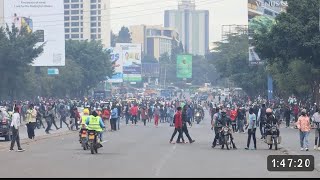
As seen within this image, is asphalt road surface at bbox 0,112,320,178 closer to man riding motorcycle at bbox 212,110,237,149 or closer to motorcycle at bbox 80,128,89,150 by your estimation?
motorcycle at bbox 80,128,89,150

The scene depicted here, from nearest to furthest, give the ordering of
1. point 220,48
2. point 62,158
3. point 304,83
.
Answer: point 62,158 < point 304,83 < point 220,48

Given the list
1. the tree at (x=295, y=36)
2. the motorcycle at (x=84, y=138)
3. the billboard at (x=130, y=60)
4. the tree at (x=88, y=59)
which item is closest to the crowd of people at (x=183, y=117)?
the motorcycle at (x=84, y=138)

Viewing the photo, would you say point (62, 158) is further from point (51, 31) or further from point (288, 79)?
point (51, 31)

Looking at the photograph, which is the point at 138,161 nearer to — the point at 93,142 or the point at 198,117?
the point at 93,142

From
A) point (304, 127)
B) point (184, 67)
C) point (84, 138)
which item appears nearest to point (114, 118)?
point (84, 138)

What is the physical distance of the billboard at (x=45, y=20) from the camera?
8144 cm

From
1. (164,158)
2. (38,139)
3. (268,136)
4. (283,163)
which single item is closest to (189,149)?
Result: (268,136)

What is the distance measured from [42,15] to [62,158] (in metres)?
56.8

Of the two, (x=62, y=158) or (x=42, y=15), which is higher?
(x=42, y=15)

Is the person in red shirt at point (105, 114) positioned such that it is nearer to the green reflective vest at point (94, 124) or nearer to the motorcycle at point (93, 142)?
the green reflective vest at point (94, 124)

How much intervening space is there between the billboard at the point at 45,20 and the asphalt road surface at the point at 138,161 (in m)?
48.2

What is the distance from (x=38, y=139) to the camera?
38.5m

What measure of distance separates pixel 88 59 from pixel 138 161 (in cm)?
9375

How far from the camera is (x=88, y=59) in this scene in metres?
118
